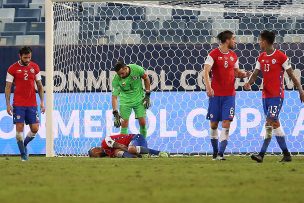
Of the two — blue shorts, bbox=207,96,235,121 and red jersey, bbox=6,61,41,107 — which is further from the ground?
red jersey, bbox=6,61,41,107

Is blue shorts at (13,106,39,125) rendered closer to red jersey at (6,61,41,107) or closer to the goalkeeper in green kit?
red jersey at (6,61,41,107)

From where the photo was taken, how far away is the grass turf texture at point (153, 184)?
6.59 m

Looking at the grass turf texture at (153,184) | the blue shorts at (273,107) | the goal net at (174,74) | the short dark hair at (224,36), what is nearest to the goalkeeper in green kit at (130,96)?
the goal net at (174,74)

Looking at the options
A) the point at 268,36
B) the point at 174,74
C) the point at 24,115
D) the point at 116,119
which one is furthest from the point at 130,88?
the point at 268,36

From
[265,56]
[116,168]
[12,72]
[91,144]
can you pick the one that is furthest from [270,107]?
[91,144]

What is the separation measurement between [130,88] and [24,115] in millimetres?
2025

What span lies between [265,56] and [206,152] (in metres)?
4.11

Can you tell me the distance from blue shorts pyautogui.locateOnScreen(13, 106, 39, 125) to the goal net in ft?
7.35

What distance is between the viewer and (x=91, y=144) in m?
16.5

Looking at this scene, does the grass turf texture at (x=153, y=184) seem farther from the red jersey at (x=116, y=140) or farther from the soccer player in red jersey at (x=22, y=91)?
the red jersey at (x=116, y=140)

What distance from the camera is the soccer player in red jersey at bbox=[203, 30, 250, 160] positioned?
12617 mm

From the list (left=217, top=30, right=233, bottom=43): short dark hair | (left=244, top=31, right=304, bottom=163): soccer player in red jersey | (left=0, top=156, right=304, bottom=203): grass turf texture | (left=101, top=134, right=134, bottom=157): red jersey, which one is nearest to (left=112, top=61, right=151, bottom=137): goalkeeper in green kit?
(left=101, top=134, right=134, bottom=157): red jersey

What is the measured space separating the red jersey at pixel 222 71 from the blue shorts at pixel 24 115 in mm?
2749

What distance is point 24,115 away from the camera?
13742 millimetres
